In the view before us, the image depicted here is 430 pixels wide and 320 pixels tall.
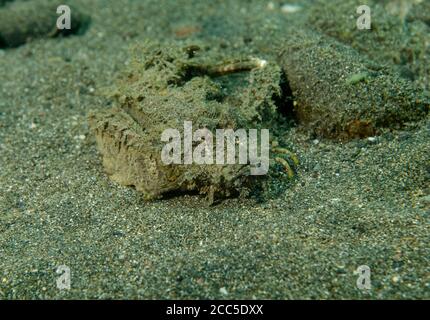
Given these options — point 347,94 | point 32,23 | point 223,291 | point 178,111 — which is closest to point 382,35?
point 347,94

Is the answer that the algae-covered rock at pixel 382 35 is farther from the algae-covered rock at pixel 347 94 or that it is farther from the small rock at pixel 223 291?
the small rock at pixel 223 291

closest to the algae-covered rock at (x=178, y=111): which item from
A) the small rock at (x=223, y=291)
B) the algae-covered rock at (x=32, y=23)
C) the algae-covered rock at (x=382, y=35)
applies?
the small rock at (x=223, y=291)

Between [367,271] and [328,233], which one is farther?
[328,233]

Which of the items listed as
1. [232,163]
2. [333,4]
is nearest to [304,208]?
[232,163]

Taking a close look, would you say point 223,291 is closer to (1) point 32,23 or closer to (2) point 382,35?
(2) point 382,35

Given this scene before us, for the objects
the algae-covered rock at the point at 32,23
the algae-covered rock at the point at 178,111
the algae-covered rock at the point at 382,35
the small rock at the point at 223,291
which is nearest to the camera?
the small rock at the point at 223,291

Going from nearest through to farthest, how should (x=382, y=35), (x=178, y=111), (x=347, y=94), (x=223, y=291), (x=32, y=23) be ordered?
1. (x=223, y=291)
2. (x=178, y=111)
3. (x=347, y=94)
4. (x=382, y=35)
5. (x=32, y=23)
